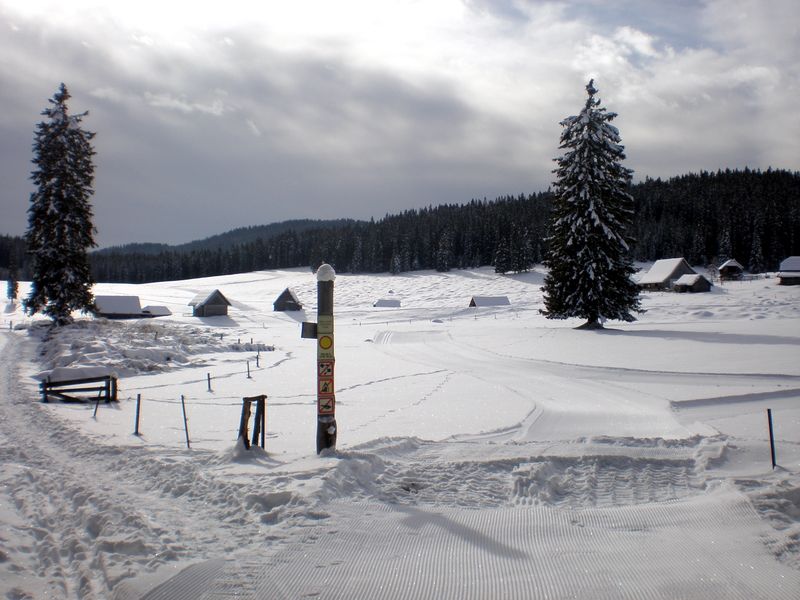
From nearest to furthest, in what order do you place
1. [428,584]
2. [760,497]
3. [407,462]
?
[428,584], [760,497], [407,462]

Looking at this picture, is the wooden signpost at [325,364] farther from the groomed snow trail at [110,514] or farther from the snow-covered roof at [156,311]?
the snow-covered roof at [156,311]

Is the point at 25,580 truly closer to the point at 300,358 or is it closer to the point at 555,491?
the point at 555,491

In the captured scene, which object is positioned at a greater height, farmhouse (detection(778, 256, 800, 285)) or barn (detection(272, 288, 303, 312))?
farmhouse (detection(778, 256, 800, 285))

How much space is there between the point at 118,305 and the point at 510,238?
76.4 meters

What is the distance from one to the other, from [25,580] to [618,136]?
1426 inches

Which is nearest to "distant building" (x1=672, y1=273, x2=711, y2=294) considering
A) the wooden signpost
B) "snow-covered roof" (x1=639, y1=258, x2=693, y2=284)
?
"snow-covered roof" (x1=639, y1=258, x2=693, y2=284)

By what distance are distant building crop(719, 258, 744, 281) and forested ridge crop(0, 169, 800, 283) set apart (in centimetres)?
1463

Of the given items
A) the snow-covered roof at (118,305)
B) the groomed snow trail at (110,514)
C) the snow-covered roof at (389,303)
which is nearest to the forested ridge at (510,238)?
the snow-covered roof at (389,303)

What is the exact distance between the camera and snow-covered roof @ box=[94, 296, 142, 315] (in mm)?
65312

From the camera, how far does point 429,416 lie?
13.4 meters

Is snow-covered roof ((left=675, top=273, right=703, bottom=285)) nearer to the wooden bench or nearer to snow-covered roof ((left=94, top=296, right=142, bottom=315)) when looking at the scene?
the wooden bench

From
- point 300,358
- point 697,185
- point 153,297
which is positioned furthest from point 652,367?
point 697,185

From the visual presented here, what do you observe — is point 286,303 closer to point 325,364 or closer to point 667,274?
point 667,274

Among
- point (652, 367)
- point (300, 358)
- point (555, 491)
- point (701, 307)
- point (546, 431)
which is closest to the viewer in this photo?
point (555, 491)
